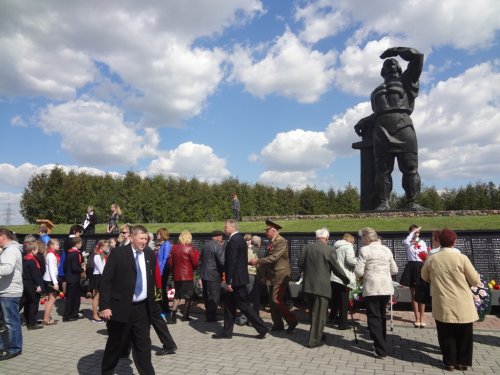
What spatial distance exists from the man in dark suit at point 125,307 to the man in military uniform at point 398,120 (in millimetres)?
16996

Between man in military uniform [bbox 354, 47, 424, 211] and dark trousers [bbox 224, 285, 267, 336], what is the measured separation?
14.5 metres

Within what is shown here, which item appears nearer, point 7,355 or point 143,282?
point 143,282

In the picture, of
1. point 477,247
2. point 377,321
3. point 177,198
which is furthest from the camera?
point 177,198

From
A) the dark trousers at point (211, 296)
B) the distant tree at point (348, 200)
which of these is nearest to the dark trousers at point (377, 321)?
the dark trousers at point (211, 296)

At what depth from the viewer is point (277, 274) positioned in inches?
291

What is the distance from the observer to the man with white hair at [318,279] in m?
6.47

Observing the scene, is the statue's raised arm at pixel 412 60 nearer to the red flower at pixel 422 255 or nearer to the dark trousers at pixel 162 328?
the red flower at pixel 422 255

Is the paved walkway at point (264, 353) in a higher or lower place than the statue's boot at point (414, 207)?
lower

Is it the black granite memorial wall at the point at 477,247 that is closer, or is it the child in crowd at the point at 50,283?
the child in crowd at the point at 50,283

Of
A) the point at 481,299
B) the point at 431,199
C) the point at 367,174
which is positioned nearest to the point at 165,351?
the point at 481,299

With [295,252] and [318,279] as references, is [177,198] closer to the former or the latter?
[295,252]

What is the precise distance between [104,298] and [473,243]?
27.0 feet

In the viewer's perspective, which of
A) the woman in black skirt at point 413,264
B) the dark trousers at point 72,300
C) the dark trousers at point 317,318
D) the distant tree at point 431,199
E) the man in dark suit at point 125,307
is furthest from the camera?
the distant tree at point 431,199

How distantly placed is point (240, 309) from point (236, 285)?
1.52 feet
